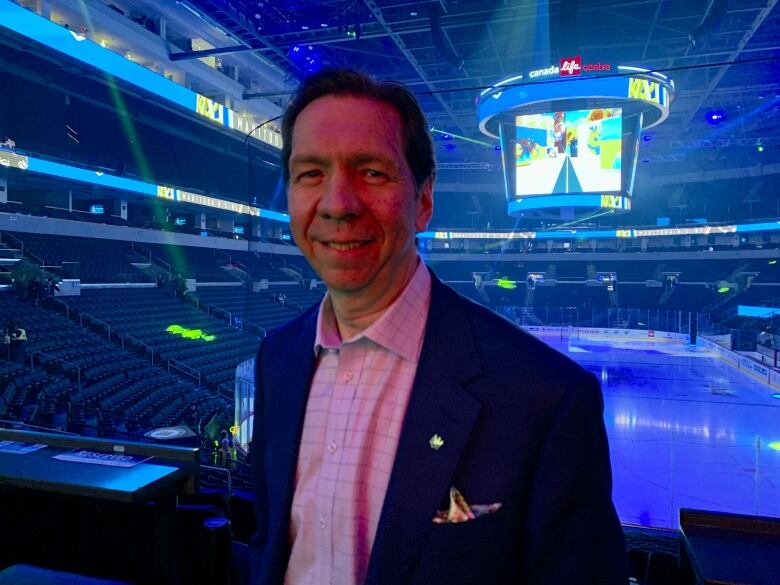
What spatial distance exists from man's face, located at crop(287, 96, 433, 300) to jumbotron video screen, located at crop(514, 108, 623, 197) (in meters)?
17.0

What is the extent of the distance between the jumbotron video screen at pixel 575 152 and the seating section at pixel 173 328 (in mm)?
11048

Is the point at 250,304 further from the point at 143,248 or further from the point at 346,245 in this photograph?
the point at 346,245

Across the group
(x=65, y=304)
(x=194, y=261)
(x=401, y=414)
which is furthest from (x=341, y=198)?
(x=194, y=261)

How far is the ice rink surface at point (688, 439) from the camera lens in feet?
23.3

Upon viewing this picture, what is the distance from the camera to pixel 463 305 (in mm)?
1248

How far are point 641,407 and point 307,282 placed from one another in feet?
68.9

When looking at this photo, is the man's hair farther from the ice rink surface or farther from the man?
the ice rink surface

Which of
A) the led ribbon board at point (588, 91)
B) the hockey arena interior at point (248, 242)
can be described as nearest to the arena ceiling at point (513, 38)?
the hockey arena interior at point (248, 242)

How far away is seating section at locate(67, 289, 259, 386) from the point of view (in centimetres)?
1490

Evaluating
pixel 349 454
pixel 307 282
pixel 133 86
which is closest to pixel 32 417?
pixel 349 454

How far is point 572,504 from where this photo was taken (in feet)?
3.37

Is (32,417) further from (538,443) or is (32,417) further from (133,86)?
(133,86)

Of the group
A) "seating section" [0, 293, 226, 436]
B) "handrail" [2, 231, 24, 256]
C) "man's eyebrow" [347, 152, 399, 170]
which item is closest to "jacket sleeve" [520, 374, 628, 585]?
"man's eyebrow" [347, 152, 399, 170]

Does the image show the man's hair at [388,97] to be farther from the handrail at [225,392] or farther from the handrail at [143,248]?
the handrail at [143,248]
